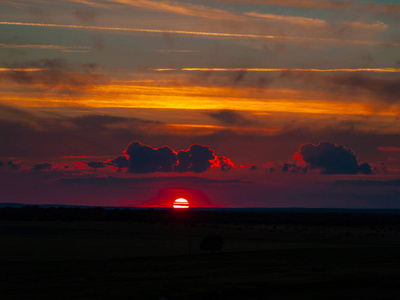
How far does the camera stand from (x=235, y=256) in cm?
4606

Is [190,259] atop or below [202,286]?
atop

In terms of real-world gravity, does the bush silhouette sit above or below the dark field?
above

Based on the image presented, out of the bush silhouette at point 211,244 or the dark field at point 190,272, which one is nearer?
the dark field at point 190,272

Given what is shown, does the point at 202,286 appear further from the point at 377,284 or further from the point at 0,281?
the point at 0,281

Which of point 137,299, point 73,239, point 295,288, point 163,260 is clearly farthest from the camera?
point 73,239

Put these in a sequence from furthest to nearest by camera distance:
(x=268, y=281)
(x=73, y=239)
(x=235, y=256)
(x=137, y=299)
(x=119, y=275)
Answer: (x=73, y=239) < (x=235, y=256) < (x=119, y=275) < (x=268, y=281) < (x=137, y=299)

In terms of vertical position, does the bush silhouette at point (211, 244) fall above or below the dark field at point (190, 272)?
above

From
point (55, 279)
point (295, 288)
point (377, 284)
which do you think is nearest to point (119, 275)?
point (55, 279)

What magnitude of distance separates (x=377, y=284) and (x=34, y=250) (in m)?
30.8

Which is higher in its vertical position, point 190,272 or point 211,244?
point 211,244

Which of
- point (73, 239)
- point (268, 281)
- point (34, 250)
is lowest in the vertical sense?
point (268, 281)

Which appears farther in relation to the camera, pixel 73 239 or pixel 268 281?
pixel 73 239

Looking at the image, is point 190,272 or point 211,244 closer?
A: point 190,272

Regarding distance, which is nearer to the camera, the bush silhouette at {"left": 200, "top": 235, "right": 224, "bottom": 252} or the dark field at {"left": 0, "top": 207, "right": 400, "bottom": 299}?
the dark field at {"left": 0, "top": 207, "right": 400, "bottom": 299}
